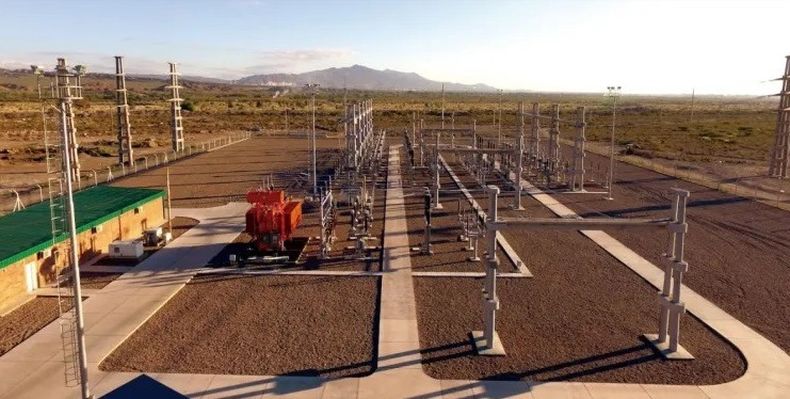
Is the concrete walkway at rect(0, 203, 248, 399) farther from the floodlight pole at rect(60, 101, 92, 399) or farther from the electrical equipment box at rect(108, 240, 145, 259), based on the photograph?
the floodlight pole at rect(60, 101, 92, 399)

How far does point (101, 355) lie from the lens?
13.8 meters

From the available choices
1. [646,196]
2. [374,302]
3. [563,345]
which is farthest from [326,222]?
[646,196]

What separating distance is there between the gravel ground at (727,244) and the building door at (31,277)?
22.4m

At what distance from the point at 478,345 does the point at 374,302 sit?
173 inches

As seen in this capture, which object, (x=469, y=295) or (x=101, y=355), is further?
(x=469, y=295)

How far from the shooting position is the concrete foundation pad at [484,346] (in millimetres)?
14086

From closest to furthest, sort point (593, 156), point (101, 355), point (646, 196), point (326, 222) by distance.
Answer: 1. point (101, 355)
2. point (326, 222)
3. point (646, 196)
4. point (593, 156)

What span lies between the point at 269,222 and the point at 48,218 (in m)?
8.58

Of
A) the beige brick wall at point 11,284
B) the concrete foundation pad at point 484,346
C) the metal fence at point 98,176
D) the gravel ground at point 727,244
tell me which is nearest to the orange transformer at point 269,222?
the beige brick wall at point 11,284

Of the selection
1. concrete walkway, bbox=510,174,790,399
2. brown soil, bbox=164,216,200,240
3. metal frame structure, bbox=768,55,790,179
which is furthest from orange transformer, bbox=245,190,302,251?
metal frame structure, bbox=768,55,790,179

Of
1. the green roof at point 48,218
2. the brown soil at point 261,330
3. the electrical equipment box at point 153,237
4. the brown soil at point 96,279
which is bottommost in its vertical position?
the brown soil at point 261,330

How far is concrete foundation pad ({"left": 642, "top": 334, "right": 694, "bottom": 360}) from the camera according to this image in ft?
46.1

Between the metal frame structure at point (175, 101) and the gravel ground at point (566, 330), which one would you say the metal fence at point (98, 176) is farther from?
the gravel ground at point (566, 330)

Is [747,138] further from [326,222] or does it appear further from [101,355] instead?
[101,355]
